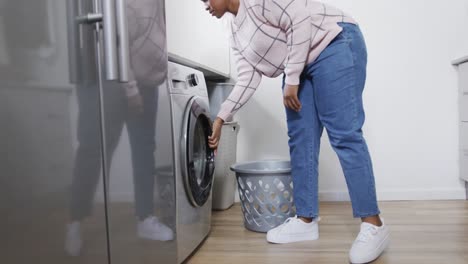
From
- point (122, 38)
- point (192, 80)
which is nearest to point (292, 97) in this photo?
point (192, 80)

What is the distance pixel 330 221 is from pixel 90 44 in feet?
4.91

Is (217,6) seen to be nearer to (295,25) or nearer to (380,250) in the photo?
(295,25)

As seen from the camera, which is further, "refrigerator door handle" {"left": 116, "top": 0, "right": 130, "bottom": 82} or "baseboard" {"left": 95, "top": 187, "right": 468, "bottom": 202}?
"baseboard" {"left": 95, "top": 187, "right": 468, "bottom": 202}

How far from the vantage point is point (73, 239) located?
2.67 ft

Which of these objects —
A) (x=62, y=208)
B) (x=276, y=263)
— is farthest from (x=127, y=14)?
(x=276, y=263)

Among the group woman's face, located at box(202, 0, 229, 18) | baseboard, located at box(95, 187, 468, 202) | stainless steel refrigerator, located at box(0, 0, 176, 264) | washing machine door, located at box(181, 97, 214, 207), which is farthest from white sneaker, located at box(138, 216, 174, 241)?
baseboard, located at box(95, 187, 468, 202)

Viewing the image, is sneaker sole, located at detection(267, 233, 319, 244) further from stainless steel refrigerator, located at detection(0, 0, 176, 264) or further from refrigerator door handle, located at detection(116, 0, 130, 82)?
refrigerator door handle, located at detection(116, 0, 130, 82)

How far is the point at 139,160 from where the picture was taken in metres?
1.09

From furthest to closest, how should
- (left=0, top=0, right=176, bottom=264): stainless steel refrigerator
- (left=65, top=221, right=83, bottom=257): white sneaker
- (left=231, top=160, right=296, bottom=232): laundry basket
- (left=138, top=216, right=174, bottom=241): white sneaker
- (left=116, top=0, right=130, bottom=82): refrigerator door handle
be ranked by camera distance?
(left=231, top=160, right=296, bottom=232): laundry basket < (left=138, top=216, right=174, bottom=241): white sneaker < (left=116, top=0, right=130, bottom=82): refrigerator door handle < (left=65, top=221, right=83, bottom=257): white sneaker < (left=0, top=0, right=176, bottom=264): stainless steel refrigerator

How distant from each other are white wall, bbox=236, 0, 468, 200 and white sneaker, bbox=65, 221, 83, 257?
1836 millimetres

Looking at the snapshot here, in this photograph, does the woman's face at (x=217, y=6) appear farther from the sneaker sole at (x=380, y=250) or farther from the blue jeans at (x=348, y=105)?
the sneaker sole at (x=380, y=250)

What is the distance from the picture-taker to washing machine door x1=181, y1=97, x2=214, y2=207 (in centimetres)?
147

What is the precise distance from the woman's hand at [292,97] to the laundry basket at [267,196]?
331 millimetres

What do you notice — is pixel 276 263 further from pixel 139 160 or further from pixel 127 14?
pixel 127 14
